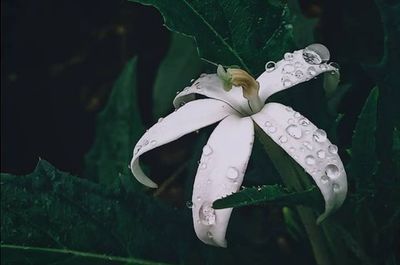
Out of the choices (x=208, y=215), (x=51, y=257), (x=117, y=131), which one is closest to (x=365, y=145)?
(x=208, y=215)

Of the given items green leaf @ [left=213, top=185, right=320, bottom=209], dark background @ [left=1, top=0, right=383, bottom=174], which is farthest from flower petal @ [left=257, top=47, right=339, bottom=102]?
dark background @ [left=1, top=0, right=383, bottom=174]

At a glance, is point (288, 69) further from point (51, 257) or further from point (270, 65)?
point (51, 257)

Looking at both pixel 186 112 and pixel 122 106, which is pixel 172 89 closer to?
pixel 122 106

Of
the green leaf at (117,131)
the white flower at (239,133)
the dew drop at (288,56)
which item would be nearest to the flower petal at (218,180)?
the white flower at (239,133)

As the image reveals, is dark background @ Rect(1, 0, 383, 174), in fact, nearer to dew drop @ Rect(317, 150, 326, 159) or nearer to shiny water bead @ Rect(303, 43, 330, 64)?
shiny water bead @ Rect(303, 43, 330, 64)

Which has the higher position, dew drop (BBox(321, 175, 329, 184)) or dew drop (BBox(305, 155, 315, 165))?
dew drop (BBox(305, 155, 315, 165))
